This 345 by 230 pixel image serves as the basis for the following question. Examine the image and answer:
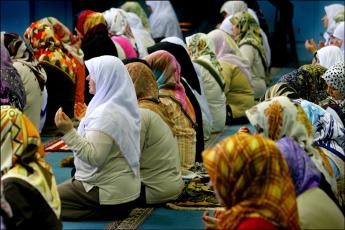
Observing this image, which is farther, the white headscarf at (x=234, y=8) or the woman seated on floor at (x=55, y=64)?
the white headscarf at (x=234, y=8)

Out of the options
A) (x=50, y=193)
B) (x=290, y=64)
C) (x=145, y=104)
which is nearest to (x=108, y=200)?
(x=145, y=104)

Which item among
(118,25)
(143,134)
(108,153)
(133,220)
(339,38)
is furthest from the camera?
(118,25)

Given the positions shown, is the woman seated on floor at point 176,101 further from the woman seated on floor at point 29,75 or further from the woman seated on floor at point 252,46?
the woman seated on floor at point 252,46

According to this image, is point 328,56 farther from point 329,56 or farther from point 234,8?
point 234,8

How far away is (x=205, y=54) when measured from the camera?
26.7ft

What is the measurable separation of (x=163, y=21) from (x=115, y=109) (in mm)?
7288

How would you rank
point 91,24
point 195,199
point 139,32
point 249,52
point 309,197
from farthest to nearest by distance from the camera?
point 139,32 → point 249,52 → point 91,24 → point 195,199 → point 309,197

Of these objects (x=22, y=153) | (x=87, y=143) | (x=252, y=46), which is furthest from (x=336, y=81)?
(x=252, y=46)

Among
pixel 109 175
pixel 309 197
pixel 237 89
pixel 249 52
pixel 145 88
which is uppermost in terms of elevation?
pixel 309 197

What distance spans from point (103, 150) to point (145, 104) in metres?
0.60

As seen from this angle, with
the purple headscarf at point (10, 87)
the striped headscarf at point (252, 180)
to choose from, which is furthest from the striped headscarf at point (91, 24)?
the striped headscarf at point (252, 180)

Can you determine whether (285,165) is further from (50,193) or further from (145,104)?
(145,104)

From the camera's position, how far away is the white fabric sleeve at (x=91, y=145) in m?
4.74

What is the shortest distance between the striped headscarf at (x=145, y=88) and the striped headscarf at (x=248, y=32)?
4.57 metres
